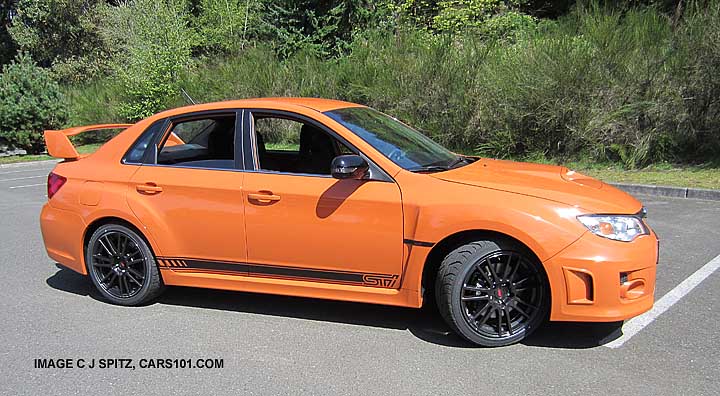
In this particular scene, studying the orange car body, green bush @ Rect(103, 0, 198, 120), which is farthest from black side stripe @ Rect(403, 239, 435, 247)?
green bush @ Rect(103, 0, 198, 120)

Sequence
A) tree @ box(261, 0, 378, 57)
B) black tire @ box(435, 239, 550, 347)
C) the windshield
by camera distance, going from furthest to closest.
Answer: tree @ box(261, 0, 378, 57) < the windshield < black tire @ box(435, 239, 550, 347)

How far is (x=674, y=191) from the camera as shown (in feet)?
33.8

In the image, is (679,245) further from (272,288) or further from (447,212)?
(272,288)

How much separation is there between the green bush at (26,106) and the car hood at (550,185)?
18.5 meters

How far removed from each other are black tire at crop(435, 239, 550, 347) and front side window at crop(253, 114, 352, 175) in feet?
4.03

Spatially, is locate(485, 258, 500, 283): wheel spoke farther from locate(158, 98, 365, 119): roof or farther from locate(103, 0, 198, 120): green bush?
locate(103, 0, 198, 120): green bush

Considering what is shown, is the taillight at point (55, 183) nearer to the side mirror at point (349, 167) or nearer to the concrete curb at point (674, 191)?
the side mirror at point (349, 167)

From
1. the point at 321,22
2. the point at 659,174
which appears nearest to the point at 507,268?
the point at 659,174

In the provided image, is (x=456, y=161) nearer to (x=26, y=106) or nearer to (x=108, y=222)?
(x=108, y=222)

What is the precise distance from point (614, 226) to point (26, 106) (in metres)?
19.6

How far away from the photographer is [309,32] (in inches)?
977

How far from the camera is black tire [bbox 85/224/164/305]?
5266 mm

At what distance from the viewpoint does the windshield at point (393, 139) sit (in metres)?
4.81

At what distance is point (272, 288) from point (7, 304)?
248 cm
